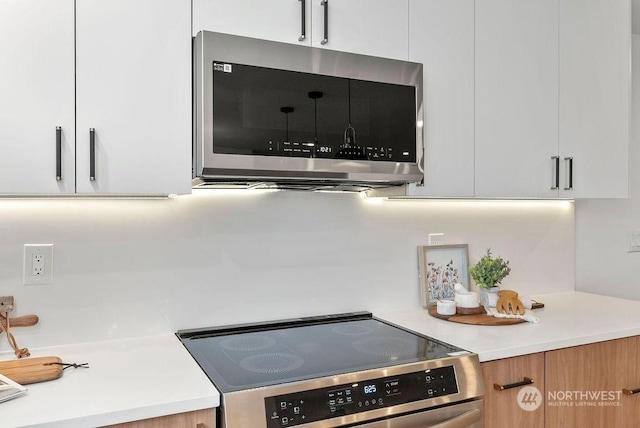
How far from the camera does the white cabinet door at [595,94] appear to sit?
2111 mm

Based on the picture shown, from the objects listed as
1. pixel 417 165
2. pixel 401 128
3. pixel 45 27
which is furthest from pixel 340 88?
pixel 45 27

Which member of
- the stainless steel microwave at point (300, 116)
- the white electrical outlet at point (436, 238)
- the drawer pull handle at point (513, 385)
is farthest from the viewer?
the white electrical outlet at point (436, 238)

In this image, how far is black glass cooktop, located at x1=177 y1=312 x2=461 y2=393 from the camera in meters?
1.34

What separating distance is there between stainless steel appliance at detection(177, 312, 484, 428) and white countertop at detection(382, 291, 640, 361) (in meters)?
0.11

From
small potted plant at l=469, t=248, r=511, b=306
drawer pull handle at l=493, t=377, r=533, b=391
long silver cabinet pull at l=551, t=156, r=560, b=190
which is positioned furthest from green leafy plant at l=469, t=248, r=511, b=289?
drawer pull handle at l=493, t=377, r=533, b=391

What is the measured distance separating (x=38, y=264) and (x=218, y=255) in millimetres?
559

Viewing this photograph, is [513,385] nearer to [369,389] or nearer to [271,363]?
[369,389]

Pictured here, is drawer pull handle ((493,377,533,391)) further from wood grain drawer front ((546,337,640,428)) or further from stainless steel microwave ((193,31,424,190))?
stainless steel microwave ((193,31,424,190))

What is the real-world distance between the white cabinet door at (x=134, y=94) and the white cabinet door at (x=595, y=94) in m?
1.56

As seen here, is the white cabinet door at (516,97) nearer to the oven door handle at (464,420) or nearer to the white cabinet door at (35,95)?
the oven door handle at (464,420)

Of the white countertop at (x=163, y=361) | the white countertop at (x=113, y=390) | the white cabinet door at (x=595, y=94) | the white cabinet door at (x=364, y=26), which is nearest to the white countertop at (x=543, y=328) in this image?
the white countertop at (x=163, y=361)

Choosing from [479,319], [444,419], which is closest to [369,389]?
[444,419]

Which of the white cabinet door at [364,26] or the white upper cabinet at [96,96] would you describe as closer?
the white upper cabinet at [96,96]

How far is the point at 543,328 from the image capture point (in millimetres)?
1783
